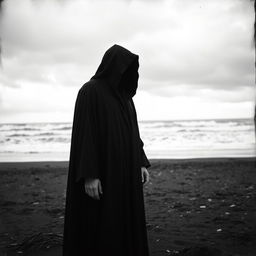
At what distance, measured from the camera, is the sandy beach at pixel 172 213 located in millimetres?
4180

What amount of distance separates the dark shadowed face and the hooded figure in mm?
256

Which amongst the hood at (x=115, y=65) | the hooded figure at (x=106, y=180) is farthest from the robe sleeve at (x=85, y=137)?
the hood at (x=115, y=65)

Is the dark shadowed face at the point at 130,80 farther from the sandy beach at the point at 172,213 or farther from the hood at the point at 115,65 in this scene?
the sandy beach at the point at 172,213

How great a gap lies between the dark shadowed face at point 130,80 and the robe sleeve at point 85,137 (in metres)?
0.48

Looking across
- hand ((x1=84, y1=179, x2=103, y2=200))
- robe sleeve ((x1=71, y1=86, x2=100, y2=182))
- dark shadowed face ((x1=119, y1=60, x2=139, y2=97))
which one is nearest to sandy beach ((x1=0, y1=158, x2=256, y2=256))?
hand ((x1=84, y1=179, x2=103, y2=200))

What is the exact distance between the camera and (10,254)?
3947 millimetres

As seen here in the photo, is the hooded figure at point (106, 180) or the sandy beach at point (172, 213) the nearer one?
the hooded figure at point (106, 180)

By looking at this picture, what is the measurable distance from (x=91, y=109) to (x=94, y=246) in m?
1.17

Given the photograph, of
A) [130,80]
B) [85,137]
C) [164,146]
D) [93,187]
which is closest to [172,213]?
[130,80]

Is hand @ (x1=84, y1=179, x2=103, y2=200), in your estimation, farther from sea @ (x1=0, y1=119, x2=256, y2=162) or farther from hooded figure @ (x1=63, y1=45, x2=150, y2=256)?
sea @ (x1=0, y1=119, x2=256, y2=162)

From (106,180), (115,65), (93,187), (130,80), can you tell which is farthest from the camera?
(130,80)

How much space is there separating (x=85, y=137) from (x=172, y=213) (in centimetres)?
359

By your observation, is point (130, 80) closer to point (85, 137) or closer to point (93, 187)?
point (85, 137)

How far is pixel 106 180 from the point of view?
2746mm
